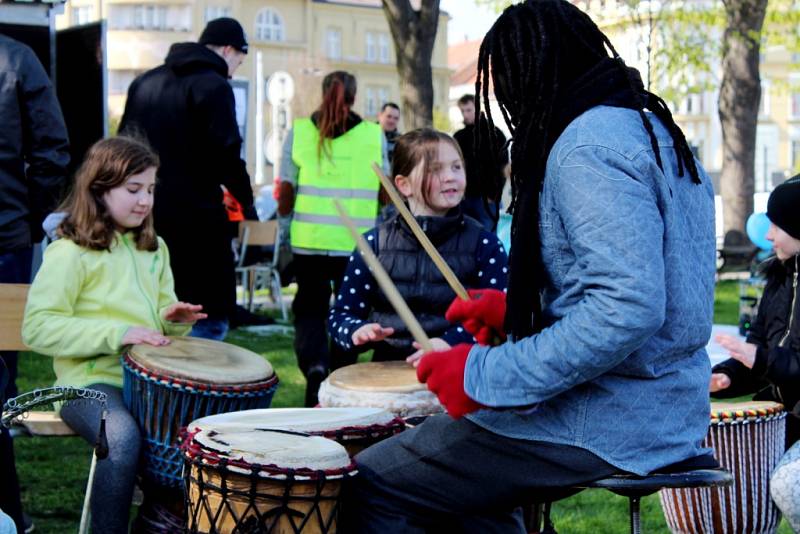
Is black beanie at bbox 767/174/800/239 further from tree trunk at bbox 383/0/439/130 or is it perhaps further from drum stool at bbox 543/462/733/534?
tree trunk at bbox 383/0/439/130

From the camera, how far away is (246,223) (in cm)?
1111

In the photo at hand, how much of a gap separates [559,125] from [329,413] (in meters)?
1.23

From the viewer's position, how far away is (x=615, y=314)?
2436 millimetres

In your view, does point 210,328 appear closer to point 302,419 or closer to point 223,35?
point 223,35

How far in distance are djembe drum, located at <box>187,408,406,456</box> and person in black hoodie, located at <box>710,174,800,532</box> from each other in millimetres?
1132

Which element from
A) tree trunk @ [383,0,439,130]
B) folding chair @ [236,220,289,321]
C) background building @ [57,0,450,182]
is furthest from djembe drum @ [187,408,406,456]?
background building @ [57,0,450,182]

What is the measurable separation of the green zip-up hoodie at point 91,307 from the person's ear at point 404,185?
101cm

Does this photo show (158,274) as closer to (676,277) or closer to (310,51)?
(676,277)

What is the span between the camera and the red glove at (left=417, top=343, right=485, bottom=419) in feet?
8.59

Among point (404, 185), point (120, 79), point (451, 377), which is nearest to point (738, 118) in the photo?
point (404, 185)

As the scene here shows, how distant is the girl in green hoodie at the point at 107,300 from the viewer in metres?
3.91

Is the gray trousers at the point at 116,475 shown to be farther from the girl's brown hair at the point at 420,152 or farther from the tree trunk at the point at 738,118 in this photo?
the tree trunk at the point at 738,118

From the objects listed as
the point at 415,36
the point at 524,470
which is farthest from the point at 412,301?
the point at 415,36

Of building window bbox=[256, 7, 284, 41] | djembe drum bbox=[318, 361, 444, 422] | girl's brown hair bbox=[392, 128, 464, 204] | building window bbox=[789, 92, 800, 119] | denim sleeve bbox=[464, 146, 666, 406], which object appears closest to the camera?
denim sleeve bbox=[464, 146, 666, 406]
